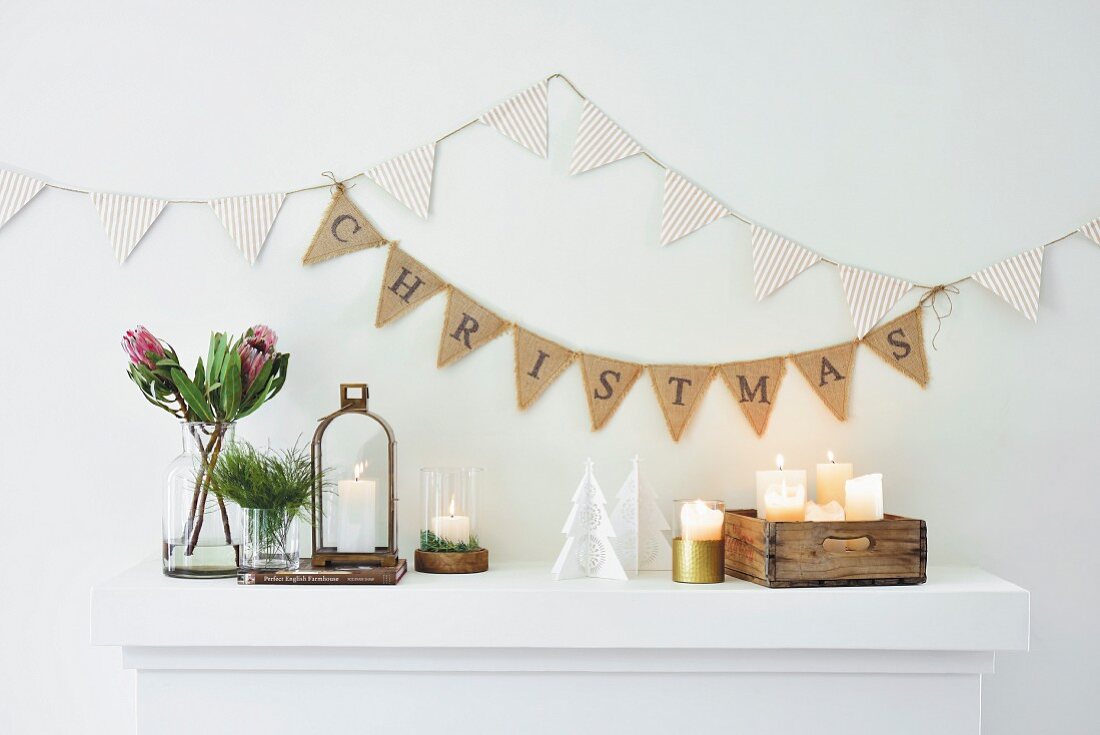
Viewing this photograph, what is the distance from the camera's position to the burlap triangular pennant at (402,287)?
160 cm

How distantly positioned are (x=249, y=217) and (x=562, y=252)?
0.53 meters

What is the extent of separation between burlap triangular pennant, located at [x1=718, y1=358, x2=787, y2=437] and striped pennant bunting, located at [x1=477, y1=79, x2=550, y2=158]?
0.49 m

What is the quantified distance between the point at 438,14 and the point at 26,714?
1.37 m

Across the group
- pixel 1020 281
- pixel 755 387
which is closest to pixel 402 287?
pixel 755 387

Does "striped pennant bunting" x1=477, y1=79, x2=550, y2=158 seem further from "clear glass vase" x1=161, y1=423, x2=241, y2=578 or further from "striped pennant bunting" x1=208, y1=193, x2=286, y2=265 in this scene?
"clear glass vase" x1=161, y1=423, x2=241, y2=578

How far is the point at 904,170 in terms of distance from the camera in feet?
5.33

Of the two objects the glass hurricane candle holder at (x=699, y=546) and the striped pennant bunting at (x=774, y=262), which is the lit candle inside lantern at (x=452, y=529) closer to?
the glass hurricane candle holder at (x=699, y=546)

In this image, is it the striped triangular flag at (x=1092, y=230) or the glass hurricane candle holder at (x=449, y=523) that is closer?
the glass hurricane candle holder at (x=449, y=523)

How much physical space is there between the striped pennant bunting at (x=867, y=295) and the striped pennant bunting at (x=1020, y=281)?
0.49ft

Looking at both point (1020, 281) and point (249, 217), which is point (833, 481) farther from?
point (249, 217)

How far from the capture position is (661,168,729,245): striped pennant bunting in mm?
1608

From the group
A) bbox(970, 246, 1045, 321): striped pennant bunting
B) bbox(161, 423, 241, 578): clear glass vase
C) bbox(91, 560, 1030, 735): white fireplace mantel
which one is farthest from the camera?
bbox(970, 246, 1045, 321): striped pennant bunting

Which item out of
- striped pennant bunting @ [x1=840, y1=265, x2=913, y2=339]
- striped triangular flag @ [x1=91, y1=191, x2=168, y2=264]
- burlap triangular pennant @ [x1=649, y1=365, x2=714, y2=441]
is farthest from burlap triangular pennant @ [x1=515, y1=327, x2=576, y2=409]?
striped triangular flag @ [x1=91, y1=191, x2=168, y2=264]

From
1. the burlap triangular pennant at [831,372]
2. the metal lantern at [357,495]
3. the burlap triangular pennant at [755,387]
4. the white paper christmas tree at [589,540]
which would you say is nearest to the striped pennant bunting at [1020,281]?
the burlap triangular pennant at [831,372]
